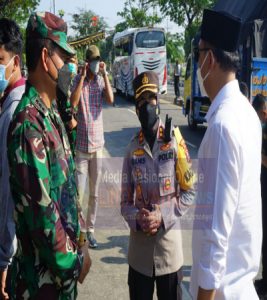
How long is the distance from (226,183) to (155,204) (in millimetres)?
1049

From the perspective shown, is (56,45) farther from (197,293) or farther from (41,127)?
(197,293)

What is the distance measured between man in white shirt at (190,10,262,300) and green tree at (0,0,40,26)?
39.7 feet

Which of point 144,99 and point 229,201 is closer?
point 229,201

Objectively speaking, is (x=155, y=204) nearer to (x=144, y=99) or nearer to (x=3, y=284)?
(x=144, y=99)

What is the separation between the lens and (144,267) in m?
2.69

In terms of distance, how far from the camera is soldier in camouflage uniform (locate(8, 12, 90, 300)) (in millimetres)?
1715

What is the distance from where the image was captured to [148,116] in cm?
286

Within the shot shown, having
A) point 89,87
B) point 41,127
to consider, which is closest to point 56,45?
point 41,127

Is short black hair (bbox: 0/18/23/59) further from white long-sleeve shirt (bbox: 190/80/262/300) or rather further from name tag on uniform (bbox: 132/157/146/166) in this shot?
white long-sleeve shirt (bbox: 190/80/262/300)

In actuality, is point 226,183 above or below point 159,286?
above

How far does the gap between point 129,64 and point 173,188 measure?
21816mm

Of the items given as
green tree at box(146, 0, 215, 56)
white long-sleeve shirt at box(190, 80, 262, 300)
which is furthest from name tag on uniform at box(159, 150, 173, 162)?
green tree at box(146, 0, 215, 56)

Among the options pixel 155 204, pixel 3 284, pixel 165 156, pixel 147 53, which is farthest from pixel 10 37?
pixel 147 53

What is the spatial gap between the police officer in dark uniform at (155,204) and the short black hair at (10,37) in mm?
892
